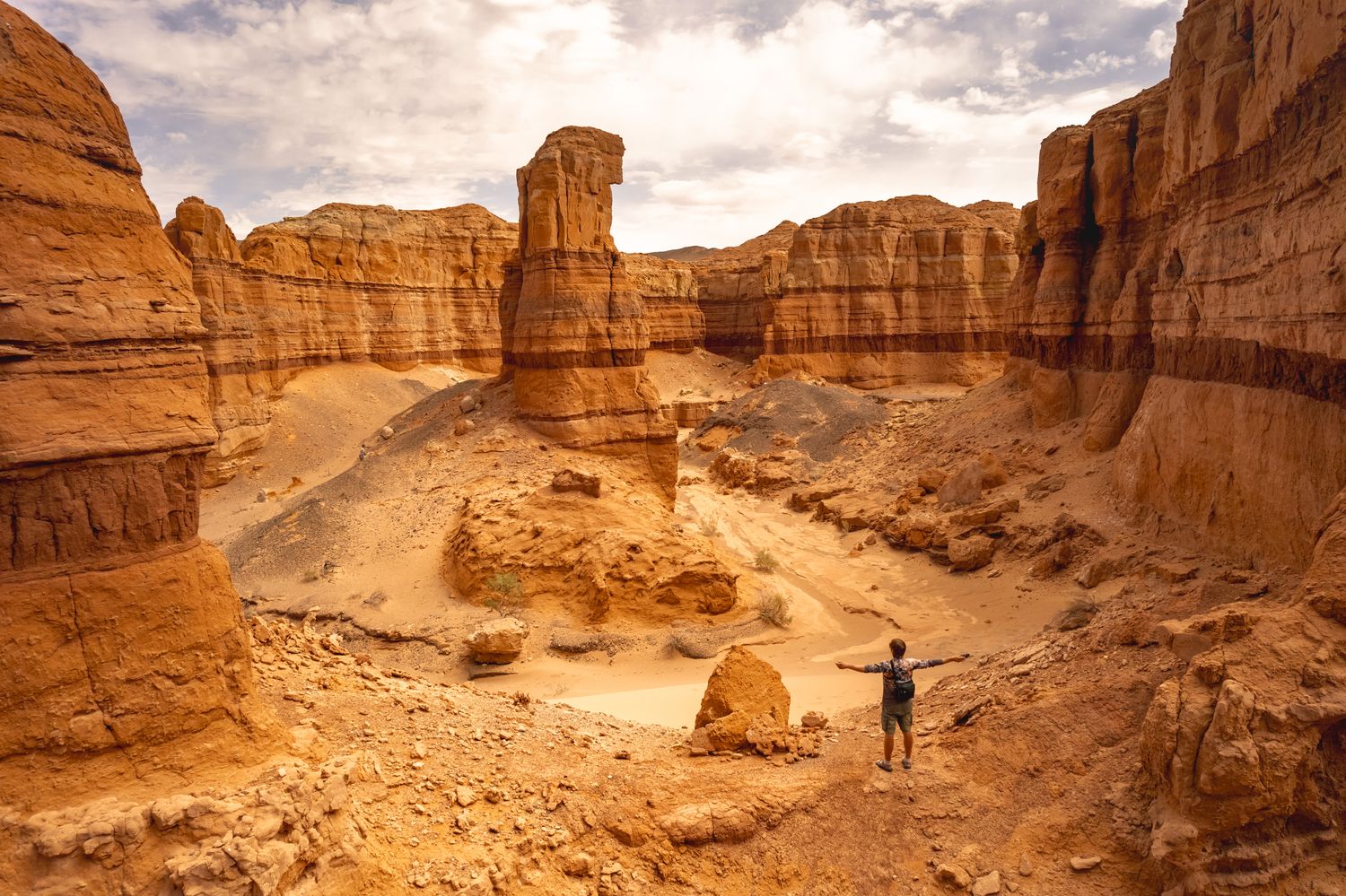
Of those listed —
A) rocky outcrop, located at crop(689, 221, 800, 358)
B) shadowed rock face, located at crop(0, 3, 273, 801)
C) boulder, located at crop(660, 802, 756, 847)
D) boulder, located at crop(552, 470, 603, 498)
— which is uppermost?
rocky outcrop, located at crop(689, 221, 800, 358)

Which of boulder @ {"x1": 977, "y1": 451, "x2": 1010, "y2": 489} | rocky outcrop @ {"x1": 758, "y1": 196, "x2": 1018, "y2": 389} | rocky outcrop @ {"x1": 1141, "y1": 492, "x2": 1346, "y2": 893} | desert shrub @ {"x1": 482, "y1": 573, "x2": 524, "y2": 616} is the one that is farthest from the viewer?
rocky outcrop @ {"x1": 758, "y1": 196, "x2": 1018, "y2": 389}

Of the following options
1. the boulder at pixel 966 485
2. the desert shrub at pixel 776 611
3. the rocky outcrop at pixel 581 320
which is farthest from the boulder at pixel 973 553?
the rocky outcrop at pixel 581 320

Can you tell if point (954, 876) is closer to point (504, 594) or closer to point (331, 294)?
point (504, 594)

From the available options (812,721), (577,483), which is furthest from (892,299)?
(812,721)

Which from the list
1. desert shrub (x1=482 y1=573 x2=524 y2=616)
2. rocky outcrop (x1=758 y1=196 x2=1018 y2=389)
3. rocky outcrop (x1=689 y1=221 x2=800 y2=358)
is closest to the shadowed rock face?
desert shrub (x1=482 y1=573 x2=524 y2=616)

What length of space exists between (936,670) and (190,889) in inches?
386

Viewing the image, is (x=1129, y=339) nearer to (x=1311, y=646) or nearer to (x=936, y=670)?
(x=936, y=670)

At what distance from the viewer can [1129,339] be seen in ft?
56.0

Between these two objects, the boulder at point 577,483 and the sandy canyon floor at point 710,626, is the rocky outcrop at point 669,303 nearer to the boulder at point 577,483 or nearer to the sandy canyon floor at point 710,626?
the sandy canyon floor at point 710,626

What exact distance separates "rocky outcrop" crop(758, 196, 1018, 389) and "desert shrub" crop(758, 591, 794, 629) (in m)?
26.0

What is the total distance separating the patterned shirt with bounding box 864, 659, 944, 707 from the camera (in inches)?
268

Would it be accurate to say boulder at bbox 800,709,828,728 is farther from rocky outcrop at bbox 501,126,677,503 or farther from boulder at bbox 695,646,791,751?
rocky outcrop at bbox 501,126,677,503

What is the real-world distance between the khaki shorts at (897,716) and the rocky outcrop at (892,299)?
32976 millimetres

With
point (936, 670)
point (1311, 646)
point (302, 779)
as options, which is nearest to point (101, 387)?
point (302, 779)
